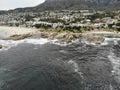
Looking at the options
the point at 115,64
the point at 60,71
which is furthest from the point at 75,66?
the point at 115,64

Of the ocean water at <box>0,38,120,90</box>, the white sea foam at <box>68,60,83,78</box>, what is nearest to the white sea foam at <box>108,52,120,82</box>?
the ocean water at <box>0,38,120,90</box>

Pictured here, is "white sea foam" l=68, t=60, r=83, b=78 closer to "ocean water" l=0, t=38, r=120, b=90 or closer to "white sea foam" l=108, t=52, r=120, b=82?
"ocean water" l=0, t=38, r=120, b=90

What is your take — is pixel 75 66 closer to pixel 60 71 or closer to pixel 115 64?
pixel 60 71

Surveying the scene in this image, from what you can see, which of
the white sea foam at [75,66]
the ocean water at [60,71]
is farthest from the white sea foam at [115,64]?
the white sea foam at [75,66]

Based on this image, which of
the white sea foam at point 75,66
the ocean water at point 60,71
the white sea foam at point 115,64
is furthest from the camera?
the white sea foam at point 75,66

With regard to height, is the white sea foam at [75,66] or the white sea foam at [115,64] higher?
the white sea foam at [75,66]

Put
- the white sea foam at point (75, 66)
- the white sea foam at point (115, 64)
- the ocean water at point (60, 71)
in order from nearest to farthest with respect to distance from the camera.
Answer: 1. the ocean water at point (60, 71)
2. the white sea foam at point (115, 64)
3. the white sea foam at point (75, 66)

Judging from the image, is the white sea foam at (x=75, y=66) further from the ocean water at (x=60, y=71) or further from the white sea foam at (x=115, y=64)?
the white sea foam at (x=115, y=64)

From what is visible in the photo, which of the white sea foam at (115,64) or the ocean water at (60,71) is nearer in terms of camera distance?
the ocean water at (60,71)
